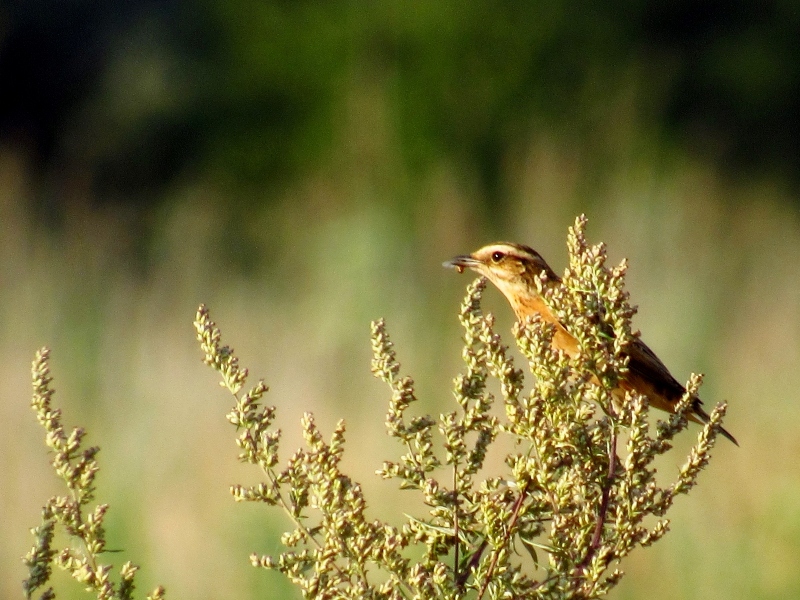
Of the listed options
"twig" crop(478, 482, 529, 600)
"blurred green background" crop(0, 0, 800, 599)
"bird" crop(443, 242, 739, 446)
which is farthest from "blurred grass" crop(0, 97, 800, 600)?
"twig" crop(478, 482, 529, 600)

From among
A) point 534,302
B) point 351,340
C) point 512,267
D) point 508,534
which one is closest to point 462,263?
point 512,267

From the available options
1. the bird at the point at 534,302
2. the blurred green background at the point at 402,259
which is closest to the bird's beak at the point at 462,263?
the bird at the point at 534,302

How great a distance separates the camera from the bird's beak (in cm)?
502

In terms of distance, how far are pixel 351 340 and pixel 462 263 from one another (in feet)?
12.5

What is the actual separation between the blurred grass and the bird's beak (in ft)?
6.22

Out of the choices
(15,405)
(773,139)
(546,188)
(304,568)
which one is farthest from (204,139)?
(304,568)

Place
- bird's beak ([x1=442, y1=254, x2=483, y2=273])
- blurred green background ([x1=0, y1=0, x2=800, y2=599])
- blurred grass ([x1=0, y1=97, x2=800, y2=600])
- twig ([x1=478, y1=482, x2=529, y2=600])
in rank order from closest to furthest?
1. twig ([x1=478, y1=482, x2=529, y2=600])
2. bird's beak ([x1=442, y1=254, x2=483, y2=273])
3. blurred grass ([x1=0, y1=97, x2=800, y2=600])
4. blurred green background ([x1=0, y1=0, x2=800, y2=599])

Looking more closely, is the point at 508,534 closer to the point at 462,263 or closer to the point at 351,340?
the point at 462,263

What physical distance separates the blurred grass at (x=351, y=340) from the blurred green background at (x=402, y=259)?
22mm

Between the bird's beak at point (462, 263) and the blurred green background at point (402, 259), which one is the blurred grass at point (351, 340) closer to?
the blurred green background at point (402, 259)

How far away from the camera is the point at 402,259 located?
10.4 m

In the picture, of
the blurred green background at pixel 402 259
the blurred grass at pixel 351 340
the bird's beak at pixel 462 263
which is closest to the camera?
the bird's beak at pixel 462 263

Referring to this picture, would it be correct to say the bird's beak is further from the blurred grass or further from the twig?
the twig

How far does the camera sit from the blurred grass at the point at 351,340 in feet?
21.9
